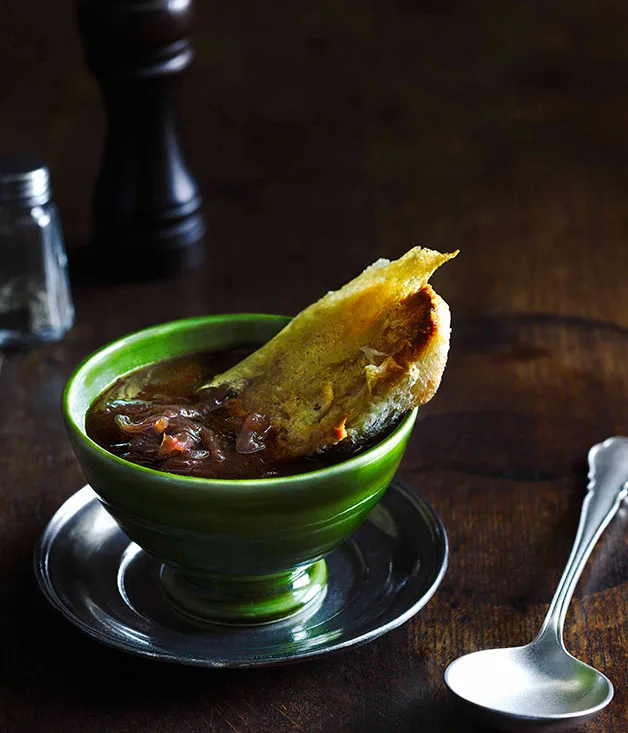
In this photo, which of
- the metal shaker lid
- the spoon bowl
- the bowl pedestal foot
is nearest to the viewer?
the spoon bowl

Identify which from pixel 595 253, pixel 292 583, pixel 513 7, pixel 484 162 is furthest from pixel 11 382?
pixel 513 7

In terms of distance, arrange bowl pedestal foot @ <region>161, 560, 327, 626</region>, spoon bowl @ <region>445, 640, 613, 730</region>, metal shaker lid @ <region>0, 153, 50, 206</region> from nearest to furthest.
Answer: spoon bowl @ <region>445, 640, 613, 730</region> → bowl pedestal foot @ <region>161, 560, 327, 626</region> → metal shaker lid @ <region>0, 153, 50, 206</region>

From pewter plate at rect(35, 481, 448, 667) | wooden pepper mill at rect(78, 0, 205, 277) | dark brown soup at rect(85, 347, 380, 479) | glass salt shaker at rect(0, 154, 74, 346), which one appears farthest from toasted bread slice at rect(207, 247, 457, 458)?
wooden pepper mill at rect(78, 0, 205, 277)

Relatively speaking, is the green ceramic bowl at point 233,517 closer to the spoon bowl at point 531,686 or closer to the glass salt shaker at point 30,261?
the spoon bowl at point 531,686

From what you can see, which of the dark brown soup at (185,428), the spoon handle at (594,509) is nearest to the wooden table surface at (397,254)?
the spoon handle at (594,509)

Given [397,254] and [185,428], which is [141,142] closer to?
[397,254]

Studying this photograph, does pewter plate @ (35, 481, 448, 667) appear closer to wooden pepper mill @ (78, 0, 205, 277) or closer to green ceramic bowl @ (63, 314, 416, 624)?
green ceramic bowl @ (63, 314, 416, 624)
